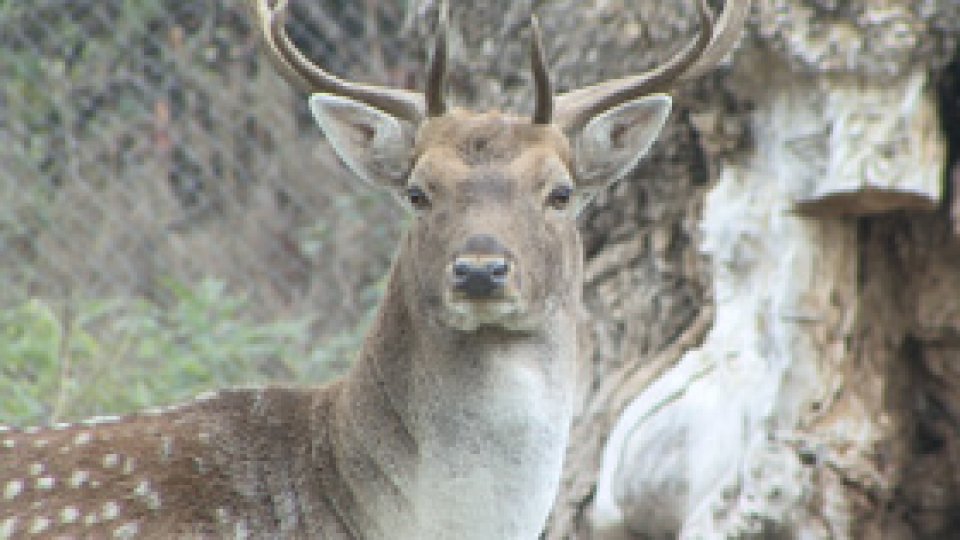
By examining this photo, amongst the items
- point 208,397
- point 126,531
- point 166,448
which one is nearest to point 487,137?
point 208,397

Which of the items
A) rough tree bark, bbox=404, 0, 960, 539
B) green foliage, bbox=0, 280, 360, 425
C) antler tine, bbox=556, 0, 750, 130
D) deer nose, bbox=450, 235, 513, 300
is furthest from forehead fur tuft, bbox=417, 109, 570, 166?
green foliage, bbox=0, 280, 360, 425

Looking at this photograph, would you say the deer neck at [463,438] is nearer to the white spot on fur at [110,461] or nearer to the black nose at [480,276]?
the black nose at [480,276]

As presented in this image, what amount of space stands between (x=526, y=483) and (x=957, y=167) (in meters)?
2.30

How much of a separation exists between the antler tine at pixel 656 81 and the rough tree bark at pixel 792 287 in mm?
1040

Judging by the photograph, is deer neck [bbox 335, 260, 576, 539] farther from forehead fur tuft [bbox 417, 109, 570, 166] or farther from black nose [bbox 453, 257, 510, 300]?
forehead fur tuft [bbox 417, 109, 570, 166]

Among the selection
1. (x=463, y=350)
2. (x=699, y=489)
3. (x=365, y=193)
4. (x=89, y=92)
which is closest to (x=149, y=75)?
(x=89, y=92)

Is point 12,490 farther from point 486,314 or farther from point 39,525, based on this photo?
point 486,314

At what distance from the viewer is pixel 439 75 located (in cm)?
546

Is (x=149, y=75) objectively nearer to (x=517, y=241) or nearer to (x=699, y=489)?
(x=699, y=489)

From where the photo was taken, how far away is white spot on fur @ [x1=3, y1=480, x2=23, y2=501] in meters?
5.27

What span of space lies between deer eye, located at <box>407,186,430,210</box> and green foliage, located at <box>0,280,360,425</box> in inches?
105

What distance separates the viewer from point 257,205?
9.98 m

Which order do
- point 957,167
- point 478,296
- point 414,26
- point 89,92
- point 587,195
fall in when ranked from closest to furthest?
point 478,296 < point 587,195 < point 957,167 < point 414,26 < point 89,92

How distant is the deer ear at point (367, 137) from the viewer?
18.5ft
